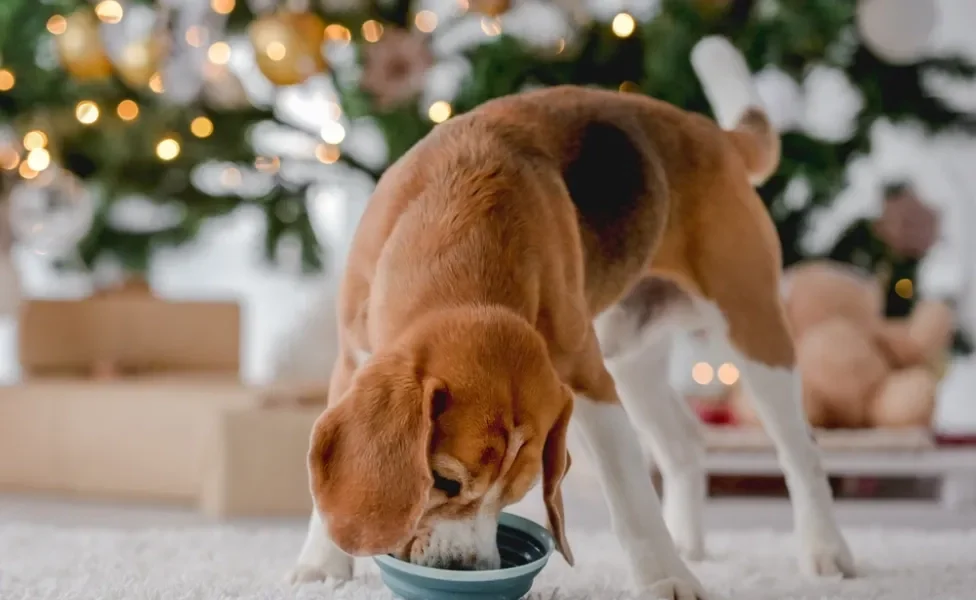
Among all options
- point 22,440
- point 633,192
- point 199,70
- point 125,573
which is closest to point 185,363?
point 22,440

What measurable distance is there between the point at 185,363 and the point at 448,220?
2.01m

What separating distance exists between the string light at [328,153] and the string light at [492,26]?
1.86 feet

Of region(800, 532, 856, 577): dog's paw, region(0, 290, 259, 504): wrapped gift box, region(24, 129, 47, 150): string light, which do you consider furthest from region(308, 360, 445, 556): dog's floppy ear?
region(24, 129, 47, 150): string light

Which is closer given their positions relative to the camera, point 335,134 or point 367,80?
point 367,80

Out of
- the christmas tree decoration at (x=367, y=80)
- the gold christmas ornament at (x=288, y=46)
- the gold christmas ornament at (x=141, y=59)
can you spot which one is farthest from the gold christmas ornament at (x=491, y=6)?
the gold christmas ornament at (x=141, y=59)

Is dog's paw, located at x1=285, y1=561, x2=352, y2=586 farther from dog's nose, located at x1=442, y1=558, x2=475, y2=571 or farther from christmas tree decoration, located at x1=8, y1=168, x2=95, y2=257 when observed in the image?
christmas tree decoration, located at x1=8, y1=168, x2=95, y2=257

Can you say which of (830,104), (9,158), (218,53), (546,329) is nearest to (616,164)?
(546,329)

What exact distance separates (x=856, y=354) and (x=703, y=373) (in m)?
0.53

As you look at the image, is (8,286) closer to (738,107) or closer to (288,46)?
(288,46)

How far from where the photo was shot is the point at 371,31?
8.42ft

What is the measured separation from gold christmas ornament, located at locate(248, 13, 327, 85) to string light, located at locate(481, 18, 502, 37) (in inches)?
19.0

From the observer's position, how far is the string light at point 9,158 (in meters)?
2.66

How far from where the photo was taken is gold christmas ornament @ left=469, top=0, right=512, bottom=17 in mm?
2438

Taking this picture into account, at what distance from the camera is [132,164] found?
261 centimetres
